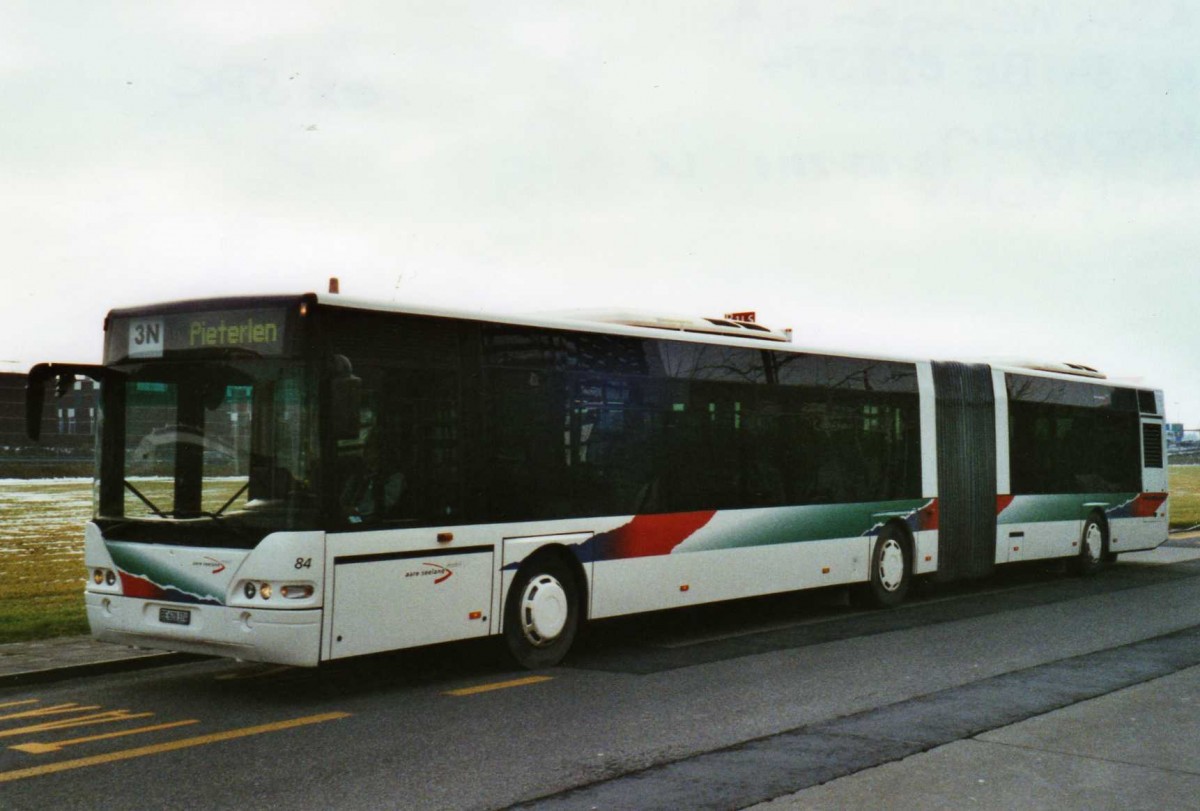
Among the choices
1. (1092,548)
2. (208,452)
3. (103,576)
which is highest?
(208,452)

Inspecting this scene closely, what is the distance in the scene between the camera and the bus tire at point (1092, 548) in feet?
61.6

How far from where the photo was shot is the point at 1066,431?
18.4m

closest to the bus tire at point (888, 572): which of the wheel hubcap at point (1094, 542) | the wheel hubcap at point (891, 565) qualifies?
the wheel hubcap at point (891, 565)

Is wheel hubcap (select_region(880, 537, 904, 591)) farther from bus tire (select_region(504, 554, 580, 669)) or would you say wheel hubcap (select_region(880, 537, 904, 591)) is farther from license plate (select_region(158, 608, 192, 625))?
license plate (select_region(158, 608, 192, 625))

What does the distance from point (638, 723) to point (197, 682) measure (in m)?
3.56

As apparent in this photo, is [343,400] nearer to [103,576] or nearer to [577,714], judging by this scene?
[103,576]

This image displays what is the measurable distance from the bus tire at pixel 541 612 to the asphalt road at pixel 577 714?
0.23 meters

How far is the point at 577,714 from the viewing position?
330 inches

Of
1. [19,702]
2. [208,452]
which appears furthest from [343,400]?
[19,702]

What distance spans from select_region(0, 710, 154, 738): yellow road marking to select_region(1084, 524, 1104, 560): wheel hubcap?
1454 centimetres

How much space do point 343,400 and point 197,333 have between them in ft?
4.28

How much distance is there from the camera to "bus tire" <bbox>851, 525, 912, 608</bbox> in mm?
14578

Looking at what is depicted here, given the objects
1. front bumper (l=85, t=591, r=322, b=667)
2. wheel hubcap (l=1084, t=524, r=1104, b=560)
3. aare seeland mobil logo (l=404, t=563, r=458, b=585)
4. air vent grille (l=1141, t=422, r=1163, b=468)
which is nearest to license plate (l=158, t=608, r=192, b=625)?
→ front bumper (l=85, t=591, r=322, b=667)

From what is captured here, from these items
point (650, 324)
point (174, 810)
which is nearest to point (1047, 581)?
point (650, 324)
